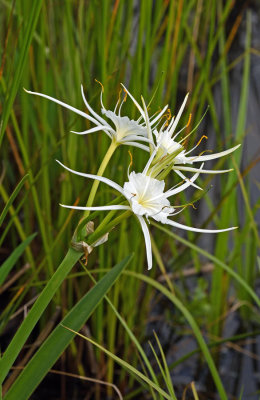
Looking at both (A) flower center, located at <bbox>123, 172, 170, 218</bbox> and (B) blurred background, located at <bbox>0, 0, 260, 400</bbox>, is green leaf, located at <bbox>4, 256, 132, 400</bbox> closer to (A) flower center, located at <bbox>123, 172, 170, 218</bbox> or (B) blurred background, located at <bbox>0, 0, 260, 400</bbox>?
(A) flower center, located at <bbox>123, 172, 170, 218</bbox>

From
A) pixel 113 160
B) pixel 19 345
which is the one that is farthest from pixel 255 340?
pixel 19 345

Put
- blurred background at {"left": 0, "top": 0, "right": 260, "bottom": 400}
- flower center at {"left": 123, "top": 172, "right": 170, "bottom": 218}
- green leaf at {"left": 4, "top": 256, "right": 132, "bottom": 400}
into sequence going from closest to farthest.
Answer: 1. flower center at {"left": 123, "top": 172, "right": 170, "bottom": 218}
2. green leaf at {"left": 4, "top": 256, "right": 132, "bottom": 400}
3. blurred background at {"left": 0, "top": 0, "right": 260, "bottom": 400}

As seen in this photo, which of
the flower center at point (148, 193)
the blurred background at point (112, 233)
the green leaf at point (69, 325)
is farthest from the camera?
the blurred background at point (112, 233)

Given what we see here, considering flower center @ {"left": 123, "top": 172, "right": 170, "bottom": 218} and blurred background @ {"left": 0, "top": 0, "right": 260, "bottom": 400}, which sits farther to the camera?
blurred background @ {"left": 0, "top": 0, "right": 260, "bottom": 400}

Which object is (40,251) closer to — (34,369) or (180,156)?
(34,369)

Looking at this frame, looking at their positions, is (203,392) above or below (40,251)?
below

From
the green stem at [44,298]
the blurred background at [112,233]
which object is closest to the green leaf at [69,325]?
the green stem at [44,298]

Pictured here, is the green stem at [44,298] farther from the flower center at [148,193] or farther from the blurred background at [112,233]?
the blurred background at [112,233]

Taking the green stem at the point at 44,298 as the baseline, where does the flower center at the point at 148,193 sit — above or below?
above

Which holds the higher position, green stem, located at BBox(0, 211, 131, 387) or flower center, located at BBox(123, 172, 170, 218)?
flower center, located at BBox(123, 172, 170, 218)

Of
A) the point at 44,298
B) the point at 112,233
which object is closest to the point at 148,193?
the point at 44,298

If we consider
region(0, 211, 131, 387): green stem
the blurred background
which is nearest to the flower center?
region(0, 211, 131, 387): green stem
